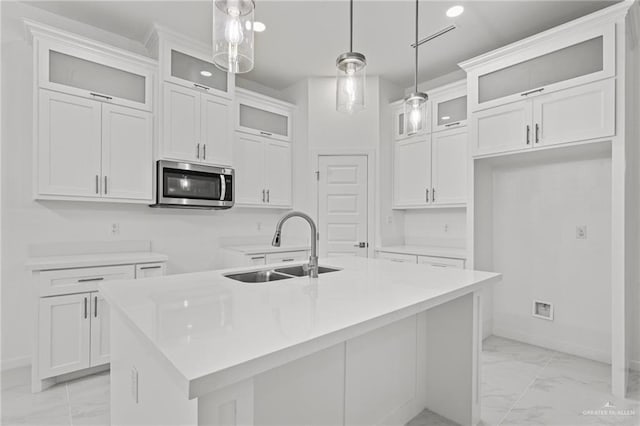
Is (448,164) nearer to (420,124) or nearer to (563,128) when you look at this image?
(563,128)

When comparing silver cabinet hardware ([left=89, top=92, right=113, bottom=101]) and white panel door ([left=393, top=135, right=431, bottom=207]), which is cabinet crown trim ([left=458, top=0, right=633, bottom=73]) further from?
silver cabinet hardware ([left=89, top=92, right=113, bottom=101])

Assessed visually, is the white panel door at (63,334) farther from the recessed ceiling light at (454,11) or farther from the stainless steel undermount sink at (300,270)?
the recessed ceiling light at (454,11)

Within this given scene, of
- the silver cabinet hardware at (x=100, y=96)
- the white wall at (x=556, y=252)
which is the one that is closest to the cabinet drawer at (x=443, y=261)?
the white wall at (x=556, y=252)

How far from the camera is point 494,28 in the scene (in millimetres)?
3096

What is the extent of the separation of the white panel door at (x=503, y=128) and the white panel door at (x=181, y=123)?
2662 mm

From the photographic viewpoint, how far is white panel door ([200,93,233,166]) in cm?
336

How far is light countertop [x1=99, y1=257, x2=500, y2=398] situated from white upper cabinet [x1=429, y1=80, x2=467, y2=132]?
221 cm

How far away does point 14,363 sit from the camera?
267 centimetres

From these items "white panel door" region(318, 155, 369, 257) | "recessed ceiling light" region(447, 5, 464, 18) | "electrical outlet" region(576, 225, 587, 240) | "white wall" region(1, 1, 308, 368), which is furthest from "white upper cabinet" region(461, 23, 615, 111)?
"white wall" region(1, 1, 308, 368)

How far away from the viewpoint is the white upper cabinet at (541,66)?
8.12ft

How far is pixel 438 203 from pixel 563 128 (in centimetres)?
140

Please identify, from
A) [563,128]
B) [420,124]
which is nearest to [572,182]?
[563,128]

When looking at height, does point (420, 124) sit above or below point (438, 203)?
above

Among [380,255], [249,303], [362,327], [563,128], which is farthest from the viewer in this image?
[380,255]
